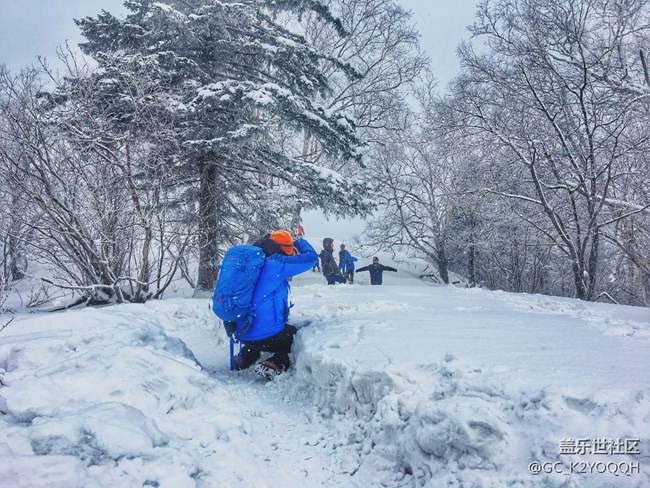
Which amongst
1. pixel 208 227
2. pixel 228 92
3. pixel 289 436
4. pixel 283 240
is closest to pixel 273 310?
pixel 283 240

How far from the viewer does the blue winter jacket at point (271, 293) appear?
4168 mm

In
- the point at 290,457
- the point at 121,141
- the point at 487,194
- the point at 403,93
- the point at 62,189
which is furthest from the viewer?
the point at 403,93

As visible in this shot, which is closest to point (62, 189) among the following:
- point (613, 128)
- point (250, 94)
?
point (250, 94)

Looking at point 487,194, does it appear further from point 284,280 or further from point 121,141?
point 121,141

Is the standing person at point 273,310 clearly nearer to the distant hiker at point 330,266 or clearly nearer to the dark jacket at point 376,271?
the distant hiker at point 330,266

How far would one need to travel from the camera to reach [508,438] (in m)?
1.98

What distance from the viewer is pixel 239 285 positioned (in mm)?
4066

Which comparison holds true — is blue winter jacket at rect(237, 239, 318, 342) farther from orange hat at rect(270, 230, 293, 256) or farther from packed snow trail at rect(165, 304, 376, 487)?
packed snow trail at rect(165, 304, 376, 487)

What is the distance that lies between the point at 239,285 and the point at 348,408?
176cm

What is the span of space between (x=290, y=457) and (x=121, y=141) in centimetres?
719

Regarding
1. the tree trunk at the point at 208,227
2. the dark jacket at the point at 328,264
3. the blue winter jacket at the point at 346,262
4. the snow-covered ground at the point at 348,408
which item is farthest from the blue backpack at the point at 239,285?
the blue winter jacket at the point at 346,262

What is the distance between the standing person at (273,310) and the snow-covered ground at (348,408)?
24 centimetres

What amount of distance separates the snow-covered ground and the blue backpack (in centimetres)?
60

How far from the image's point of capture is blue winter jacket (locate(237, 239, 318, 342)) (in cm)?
417
